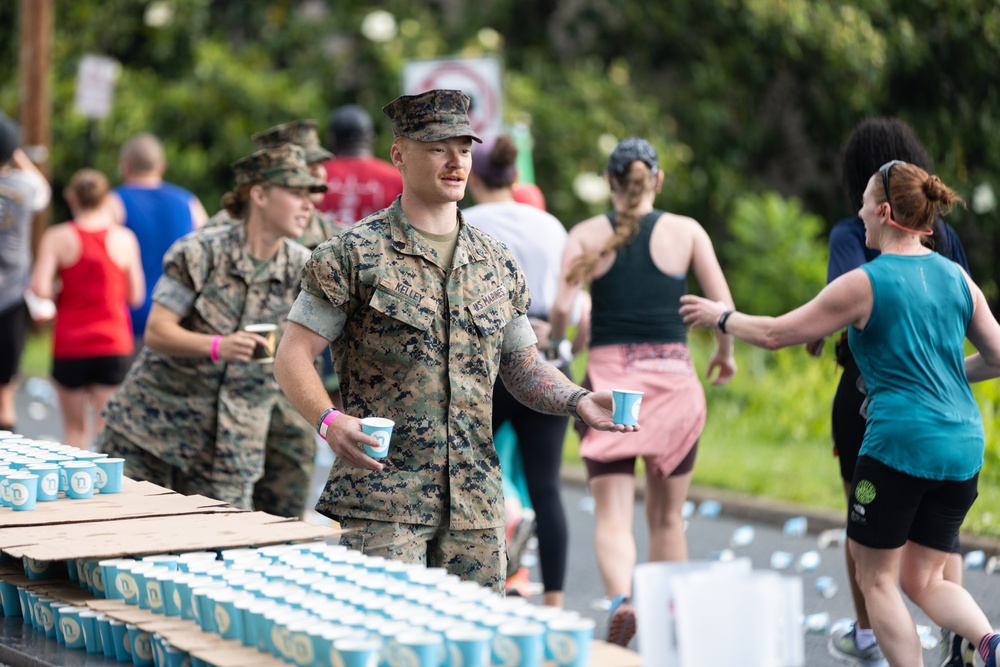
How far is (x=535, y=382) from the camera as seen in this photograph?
476 cm

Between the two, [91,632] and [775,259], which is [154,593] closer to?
[91,632]

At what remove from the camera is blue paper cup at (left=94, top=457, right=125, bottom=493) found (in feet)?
16.3

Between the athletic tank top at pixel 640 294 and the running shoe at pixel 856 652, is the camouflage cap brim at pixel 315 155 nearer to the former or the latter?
the athletic tank top at pixel 640 294

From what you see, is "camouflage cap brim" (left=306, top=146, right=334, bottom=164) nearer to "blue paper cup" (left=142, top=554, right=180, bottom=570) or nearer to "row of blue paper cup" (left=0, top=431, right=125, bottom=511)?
"row of blue paper cup" (left=0, top=431, right=125, bottom=511)

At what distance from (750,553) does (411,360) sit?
4.96 meters

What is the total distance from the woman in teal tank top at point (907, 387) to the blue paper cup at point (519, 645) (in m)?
2.30

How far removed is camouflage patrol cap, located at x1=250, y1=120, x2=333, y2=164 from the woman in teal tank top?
2.24 metres

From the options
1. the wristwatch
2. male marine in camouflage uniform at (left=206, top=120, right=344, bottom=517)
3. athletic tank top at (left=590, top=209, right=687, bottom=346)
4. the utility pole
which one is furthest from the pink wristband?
the utility pole

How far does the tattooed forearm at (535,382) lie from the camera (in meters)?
4.68

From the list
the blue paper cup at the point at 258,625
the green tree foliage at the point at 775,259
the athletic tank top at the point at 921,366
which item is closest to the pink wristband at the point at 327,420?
the blue paper cup at the point at 258,625

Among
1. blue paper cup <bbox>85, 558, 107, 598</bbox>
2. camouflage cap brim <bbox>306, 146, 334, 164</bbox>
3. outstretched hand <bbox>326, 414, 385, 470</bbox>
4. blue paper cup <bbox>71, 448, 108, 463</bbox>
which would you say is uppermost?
camouflage cap brim <bbox>306, 146, 334, 164</bbox>

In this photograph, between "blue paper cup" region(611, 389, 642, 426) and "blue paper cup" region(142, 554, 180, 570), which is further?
"blue paper cup" region(611, 389, 642, 426)

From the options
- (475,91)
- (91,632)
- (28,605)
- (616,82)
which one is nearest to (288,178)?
(28,605)

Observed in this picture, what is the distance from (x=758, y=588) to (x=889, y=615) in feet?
8.40
